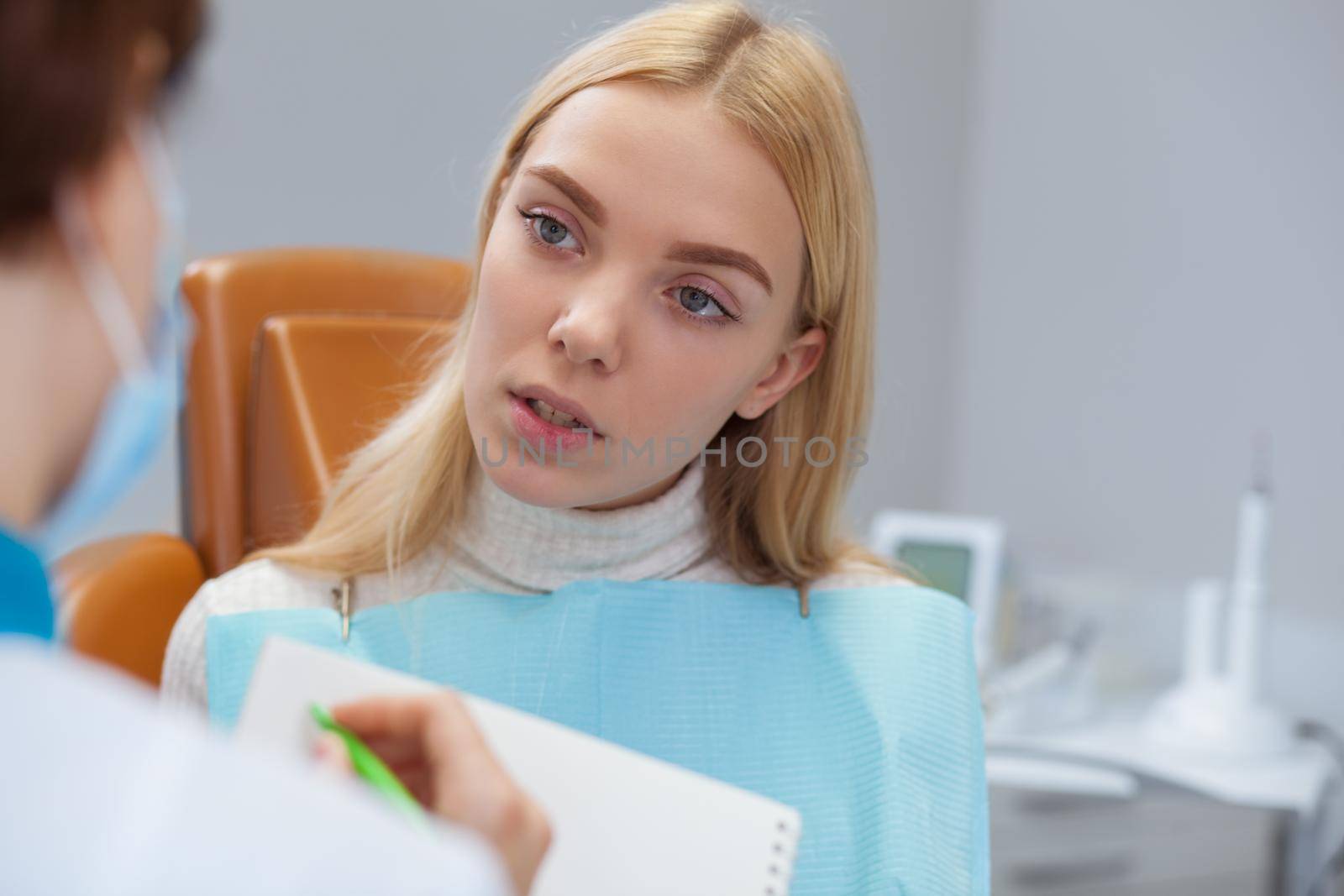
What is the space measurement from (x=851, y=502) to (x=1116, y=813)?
2.76ft

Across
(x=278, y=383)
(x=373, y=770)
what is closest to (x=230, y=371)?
(x=278, y=383)

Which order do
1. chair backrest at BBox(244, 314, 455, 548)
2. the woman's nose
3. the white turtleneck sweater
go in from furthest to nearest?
chair backrest at BBox(244, 314, 455, 548) < the white turtleneck sweater < the woman's nose

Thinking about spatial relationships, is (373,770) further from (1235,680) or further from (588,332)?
(1235,680)

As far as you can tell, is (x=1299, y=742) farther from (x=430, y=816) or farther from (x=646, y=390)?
(x=430, y=816)

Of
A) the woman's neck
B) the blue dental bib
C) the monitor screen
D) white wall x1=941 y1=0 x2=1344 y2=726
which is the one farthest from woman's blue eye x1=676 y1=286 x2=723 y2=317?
white wall x1=941 y1=0 x2=1344 y2=726

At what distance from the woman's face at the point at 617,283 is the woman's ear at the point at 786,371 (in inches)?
3.3

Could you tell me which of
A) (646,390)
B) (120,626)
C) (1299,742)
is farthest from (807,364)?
(1299,742)

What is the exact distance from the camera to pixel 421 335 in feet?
4.32

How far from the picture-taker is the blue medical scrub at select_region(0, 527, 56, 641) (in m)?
0.44

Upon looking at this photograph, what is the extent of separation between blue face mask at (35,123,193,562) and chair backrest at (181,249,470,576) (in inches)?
28.9

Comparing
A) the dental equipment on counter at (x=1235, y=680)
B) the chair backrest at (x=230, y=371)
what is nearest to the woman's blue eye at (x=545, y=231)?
the chair backrest at (x=230, y=371)

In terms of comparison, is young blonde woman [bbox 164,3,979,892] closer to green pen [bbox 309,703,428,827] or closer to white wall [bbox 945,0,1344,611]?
green pen [bbox 309,703,428,827]

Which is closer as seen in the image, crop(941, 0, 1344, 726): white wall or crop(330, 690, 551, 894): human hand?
crop(330, 690, 551, 894): human hand

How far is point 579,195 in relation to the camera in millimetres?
916
